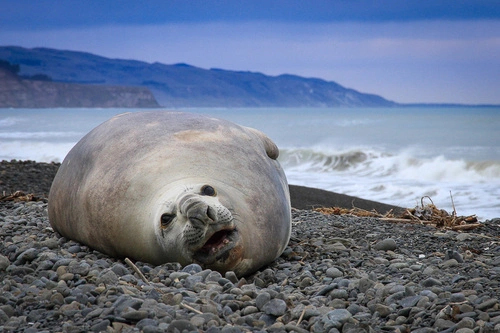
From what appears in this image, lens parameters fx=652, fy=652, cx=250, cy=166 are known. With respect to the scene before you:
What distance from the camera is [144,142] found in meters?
4.66

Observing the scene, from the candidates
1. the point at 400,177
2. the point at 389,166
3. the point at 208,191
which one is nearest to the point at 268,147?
the point at 208,191

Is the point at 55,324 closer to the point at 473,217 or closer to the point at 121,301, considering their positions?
the point at 121,301

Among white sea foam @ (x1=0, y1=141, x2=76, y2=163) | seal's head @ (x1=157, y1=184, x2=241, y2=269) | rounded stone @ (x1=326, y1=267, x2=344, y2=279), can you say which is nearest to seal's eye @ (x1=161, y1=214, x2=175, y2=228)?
seal's head @ (x1=157, y1=184, x2=241, y2=269)

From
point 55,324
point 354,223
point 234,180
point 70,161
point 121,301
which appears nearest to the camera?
point 55,324

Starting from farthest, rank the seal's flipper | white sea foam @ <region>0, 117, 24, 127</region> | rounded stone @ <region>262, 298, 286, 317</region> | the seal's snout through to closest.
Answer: white sea foam @ <region>0, 117, 24, 127</region> → the seal's flipper → the seal's snout → rounded stone @ <region>262, 298, 286, 317</region>

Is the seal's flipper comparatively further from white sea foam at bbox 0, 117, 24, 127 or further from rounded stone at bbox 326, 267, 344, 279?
white sea foam at bbox 0, 117, 24, 127

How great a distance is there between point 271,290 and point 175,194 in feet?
2.90

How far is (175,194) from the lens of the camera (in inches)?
155

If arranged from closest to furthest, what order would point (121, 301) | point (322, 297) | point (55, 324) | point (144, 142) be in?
1. point (55, 324)
2. point (121, 301)
3. point (322, 297)
4. point (144, 142)

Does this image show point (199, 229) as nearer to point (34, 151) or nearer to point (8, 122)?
point (34, 151)

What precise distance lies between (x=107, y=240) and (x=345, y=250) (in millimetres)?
1724

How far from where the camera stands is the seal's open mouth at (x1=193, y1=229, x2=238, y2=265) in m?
3.84

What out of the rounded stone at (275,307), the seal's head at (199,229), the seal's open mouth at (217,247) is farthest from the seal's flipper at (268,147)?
the rounded stone at (275,307)

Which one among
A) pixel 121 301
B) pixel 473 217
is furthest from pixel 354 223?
pixel 121 301
